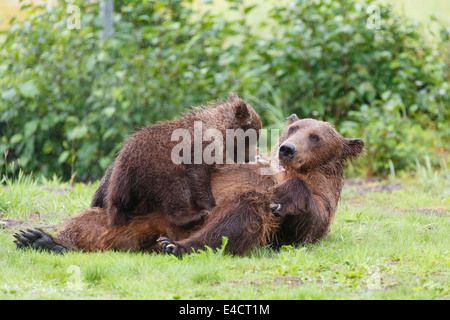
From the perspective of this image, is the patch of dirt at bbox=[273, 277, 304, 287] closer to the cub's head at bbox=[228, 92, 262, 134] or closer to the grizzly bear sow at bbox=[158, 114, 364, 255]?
the grizzly bear sow at bbox=[158, 114, 364, 255]

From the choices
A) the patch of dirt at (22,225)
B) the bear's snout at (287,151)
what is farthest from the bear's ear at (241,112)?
the patch of dirt at (22,225)

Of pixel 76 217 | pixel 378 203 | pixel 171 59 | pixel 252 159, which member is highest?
pixel 171 59

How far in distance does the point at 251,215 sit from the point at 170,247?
0.71 meters

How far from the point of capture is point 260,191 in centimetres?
518

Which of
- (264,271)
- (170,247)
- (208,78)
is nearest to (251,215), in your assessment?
(264,271)

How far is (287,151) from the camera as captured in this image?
Answer: 18.6ft

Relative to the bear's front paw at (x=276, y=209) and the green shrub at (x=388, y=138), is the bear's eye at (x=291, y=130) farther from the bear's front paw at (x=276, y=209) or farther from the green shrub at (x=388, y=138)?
the green shrub at (x=388, y=138)

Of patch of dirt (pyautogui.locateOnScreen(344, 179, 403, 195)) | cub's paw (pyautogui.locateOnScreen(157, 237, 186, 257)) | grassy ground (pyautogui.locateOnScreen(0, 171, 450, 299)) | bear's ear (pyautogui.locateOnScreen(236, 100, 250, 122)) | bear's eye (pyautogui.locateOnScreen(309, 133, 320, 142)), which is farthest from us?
patch of dirt (pyautogui.locateOnScreen(344, 179, 403, 195))

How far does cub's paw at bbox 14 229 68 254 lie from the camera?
5266 millimetres

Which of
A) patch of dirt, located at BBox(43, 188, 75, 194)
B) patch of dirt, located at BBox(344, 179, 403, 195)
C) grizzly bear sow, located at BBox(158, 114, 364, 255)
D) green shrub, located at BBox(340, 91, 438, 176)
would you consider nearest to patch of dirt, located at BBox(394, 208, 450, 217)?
patch of dirt, located at BBox(344, 179, 403, 195)

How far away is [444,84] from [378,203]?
13.2 feet
